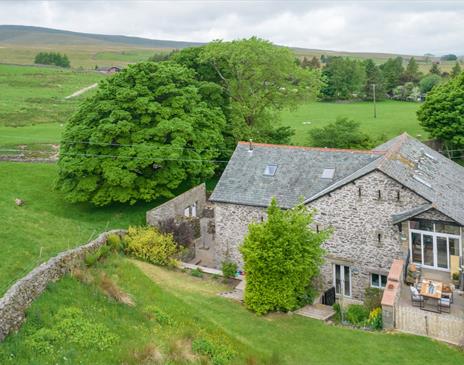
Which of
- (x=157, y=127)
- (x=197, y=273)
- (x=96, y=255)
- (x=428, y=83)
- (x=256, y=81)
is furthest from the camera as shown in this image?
(x=428, y=83)

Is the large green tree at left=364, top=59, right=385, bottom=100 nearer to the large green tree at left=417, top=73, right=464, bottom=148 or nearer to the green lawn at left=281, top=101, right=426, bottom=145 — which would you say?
the green lawn at left=281, top=101, right=426, bottom=145

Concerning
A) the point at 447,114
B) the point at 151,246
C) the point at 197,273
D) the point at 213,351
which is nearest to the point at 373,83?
the point at 447,114

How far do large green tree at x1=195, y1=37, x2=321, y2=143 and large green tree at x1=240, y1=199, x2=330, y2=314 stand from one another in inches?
893

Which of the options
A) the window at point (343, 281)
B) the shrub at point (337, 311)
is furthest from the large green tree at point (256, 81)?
the shrub at point (337, 311)

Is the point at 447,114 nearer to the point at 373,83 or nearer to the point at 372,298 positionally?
the point at 372,298

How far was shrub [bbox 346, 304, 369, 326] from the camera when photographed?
22000 millimetres

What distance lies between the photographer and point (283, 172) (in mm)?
28703

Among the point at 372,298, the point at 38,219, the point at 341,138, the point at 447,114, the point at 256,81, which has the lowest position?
the point at 372,298

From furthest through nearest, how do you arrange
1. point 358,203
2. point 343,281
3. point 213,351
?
point 343,281
point 358,203
point 213,351

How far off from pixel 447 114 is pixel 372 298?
33.6m

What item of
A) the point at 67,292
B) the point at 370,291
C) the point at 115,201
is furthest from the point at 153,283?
the point at 115,201

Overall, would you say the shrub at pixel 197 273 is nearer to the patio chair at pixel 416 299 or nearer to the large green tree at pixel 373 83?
the patio chair at pixel 416 299

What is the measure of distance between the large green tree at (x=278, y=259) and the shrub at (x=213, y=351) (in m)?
5.36

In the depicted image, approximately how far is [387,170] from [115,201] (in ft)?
68.4
